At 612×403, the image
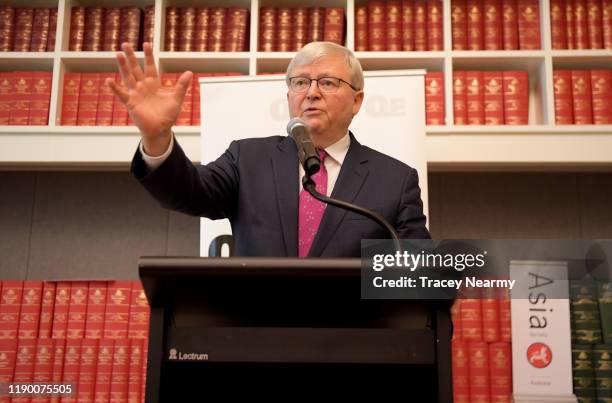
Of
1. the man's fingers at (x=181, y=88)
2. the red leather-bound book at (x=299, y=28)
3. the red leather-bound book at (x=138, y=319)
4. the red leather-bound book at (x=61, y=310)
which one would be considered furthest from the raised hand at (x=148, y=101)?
the red leather-bound book at (x=299, y=28)

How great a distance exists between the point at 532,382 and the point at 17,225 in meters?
2.44

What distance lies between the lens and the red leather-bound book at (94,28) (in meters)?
2.70

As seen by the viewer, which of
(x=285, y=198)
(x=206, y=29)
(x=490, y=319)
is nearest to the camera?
(x=285, y=198)

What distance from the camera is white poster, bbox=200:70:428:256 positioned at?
7.12ft

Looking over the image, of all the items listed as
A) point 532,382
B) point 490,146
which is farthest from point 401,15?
point 532,382

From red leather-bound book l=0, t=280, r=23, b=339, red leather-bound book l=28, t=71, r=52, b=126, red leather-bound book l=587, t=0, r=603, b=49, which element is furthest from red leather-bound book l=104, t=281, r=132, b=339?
red leather-bound book l=587, t=0, r=603, b=49

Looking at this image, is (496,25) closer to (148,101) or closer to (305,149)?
(305,149)

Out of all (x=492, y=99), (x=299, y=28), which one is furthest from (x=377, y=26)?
(x=492, y=99)

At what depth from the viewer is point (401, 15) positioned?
2.65 metres

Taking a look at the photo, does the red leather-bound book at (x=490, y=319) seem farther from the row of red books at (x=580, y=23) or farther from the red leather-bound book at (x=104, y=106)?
the red leather-bound book at (x=104, y=106)

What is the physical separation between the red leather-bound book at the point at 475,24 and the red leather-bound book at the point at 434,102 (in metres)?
0.25

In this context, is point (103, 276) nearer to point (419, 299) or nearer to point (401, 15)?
point (401, 15)

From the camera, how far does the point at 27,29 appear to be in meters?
2.73

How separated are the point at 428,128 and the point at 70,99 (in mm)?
1548
